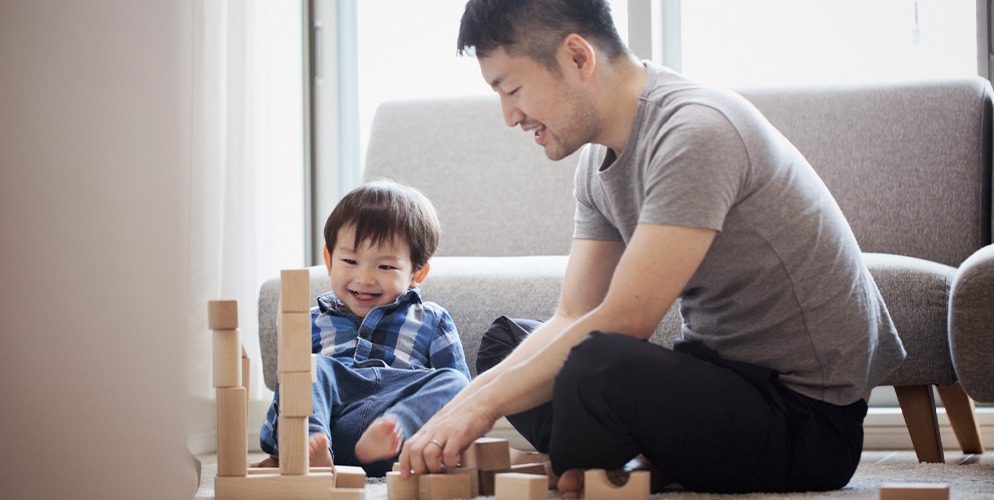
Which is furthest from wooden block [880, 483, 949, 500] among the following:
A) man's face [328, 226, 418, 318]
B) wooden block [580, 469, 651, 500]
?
man's face [328, 226, 418, 318]

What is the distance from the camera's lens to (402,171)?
7.95ft

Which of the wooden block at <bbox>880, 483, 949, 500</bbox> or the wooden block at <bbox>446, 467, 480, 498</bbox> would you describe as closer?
the wooden block at <bbox>880, 483, 949, 500</bbox>

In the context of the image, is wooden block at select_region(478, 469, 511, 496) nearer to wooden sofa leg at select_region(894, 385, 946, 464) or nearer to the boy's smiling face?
the boy's smiling face

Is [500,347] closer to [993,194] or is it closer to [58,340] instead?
[58,340]

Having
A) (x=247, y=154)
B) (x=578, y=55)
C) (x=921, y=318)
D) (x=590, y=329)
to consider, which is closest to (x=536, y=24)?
(x=578, y=55)

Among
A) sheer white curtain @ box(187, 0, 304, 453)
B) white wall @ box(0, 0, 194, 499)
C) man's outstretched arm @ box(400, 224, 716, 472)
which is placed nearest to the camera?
white wall @ box(0, 0, 194, 499)

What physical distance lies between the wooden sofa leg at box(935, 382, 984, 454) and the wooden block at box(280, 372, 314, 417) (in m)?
1.47

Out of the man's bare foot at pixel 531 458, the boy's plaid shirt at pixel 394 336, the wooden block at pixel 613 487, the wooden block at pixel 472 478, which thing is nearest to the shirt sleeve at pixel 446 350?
the boy's plaid shirt at pixel 394 336

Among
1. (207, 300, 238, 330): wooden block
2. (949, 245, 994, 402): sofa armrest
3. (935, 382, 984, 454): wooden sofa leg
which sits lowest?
(935, 382, 984, 454): wooden sofa leg

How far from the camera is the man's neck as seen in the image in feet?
3.81

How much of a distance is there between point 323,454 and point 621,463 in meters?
0.43

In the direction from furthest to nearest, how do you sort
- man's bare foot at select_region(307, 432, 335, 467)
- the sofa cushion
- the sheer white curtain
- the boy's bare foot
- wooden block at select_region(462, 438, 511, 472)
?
1. the sheer white curtain
2. the sofa cushion
3. the boy's bare foot
4. man's bare foot at select_region(307, 432, 335, 467)
5. wooden block at select_region(462, 438, 511, 472)

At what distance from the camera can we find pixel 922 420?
160cm

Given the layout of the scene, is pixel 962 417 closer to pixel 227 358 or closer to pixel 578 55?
pixel 578 55
